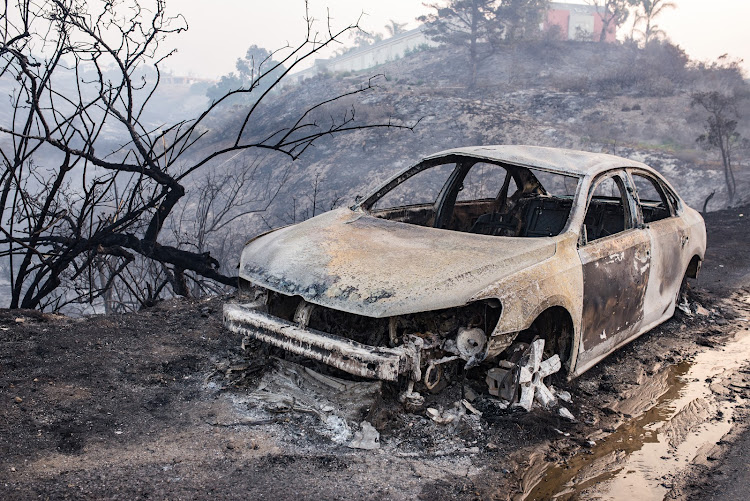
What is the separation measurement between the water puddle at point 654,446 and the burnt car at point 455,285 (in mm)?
483

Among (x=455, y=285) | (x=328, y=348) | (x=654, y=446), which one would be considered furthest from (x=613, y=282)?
(x=328, y=348)

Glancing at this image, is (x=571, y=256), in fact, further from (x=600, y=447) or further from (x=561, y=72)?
(x=561, y=72)

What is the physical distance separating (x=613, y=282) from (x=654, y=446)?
1.11m

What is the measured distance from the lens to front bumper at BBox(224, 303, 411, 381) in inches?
122

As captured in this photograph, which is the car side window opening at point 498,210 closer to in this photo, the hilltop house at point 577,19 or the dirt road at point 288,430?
the dirt road at point 288,430

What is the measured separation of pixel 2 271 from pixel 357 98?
86.1ft

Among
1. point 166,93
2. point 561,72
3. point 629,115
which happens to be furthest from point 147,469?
point 166,93

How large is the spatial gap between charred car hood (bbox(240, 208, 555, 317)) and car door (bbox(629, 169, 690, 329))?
4.69 ft

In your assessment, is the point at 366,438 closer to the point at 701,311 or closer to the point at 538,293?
the point at 538,293

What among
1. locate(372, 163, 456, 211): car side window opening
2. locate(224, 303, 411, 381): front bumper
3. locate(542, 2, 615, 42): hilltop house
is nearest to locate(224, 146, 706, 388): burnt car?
locate(224, 303, 411, 381): front bumper

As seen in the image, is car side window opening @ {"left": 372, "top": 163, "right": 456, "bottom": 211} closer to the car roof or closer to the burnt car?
the car roof

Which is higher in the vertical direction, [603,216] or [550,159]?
[550,159]

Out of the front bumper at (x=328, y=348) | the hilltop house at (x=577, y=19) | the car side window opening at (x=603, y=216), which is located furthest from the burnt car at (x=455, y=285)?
the hilltop house at (x=577, y=19)

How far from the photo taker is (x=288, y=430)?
10.9 feet
